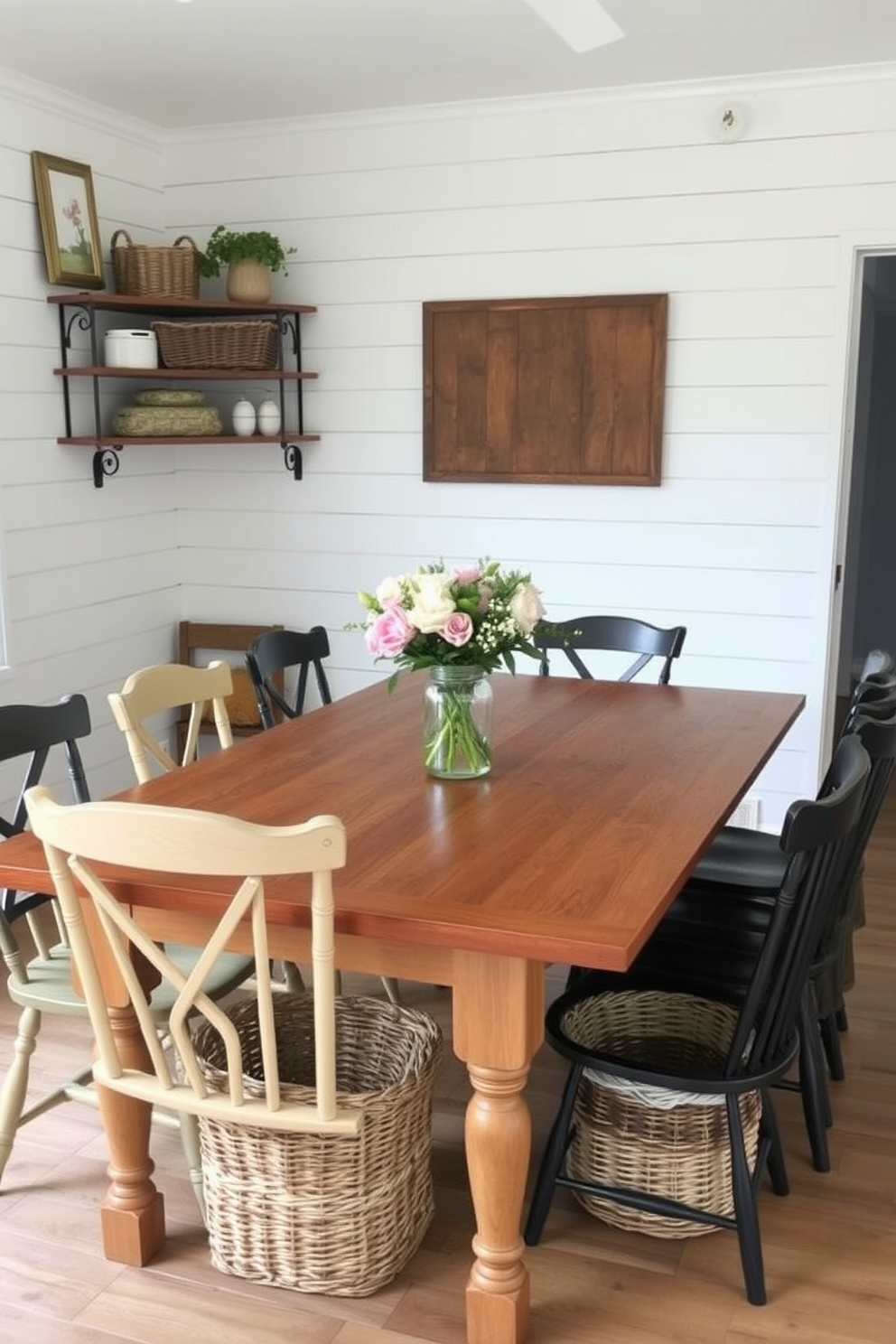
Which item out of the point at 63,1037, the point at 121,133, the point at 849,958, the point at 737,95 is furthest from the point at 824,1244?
Answer: the point at 121,133

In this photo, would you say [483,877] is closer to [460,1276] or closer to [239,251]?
[460,1276]

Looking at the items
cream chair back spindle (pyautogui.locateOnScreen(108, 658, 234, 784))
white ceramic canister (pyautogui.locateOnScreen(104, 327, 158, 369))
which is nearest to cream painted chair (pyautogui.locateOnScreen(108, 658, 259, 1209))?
cream chair back spindle (pyautogui.locateOnScreen(108, 658, 234, 784))

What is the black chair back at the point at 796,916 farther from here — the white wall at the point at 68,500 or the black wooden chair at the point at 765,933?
the white wall at the point at 68,500

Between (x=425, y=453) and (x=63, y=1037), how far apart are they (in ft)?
7.75

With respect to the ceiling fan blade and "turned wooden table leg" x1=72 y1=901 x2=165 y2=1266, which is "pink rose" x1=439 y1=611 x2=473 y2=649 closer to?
"turned wooden table leg" x1=72 y1=901 x2=165 y2=1266

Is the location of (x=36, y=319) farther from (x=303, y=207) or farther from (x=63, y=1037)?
(x=63, y=1037)

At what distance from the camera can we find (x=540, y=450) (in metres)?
4.42

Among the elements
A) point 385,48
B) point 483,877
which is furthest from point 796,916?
point 385,48

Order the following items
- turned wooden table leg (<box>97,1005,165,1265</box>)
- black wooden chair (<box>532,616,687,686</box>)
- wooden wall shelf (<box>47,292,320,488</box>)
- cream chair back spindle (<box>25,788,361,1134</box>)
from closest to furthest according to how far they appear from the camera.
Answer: cream chair back spindle (<box>25,788,361,1134</box>) < turned wooden table leg (<box>97,1005,165,1265</box>) < black wooden chair (<box>532,616,687,686</box>) < wooden wall shelf (<box>47,292,320,488</box>)

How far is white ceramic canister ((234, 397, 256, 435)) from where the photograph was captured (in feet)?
15.2

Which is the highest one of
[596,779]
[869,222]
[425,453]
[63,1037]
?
[869,222]

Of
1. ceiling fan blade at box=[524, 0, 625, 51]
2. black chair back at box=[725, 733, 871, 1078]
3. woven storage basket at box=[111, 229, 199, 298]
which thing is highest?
ceiling fan blade at box=[524, 0, 625, 51]

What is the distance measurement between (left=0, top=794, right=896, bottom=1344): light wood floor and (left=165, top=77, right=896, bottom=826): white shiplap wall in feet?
6.68

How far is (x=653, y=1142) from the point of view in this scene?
89.8 inches
